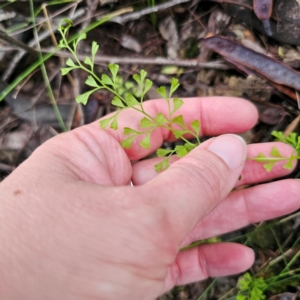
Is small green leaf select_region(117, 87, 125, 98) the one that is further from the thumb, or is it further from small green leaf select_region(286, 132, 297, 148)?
small green leaf select_region(286, 132, 297, 148)

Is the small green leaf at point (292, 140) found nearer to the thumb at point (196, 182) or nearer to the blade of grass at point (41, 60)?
the thumb at point (196, 182)

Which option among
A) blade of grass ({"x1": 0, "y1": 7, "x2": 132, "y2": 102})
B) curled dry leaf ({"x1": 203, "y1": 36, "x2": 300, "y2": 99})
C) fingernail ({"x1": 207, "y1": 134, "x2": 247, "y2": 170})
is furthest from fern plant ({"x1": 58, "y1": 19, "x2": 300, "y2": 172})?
blade of grass ({"x1": 0, "y1": 7, "x2": 132, "y2": 102})

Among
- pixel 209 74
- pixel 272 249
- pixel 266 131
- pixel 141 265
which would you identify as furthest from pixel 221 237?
pixel 141 265

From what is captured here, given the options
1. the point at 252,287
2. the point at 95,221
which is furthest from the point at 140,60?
the point at 252,287

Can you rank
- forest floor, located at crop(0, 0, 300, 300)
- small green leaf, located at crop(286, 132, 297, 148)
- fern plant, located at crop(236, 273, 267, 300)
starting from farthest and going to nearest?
forest floor, located at crop(0, 0, 300, 300)
fern plant, located at crop(236, 273, 267, 300)
small green leaf, located at crop(286, 132, 297, 148)

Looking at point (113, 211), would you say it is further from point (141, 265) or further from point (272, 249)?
point (272, 249)

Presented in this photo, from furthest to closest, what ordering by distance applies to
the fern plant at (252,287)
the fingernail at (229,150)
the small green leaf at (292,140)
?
the fern plant at (252,287), the small green leaf at (292,140), the fingernail at (229,150)

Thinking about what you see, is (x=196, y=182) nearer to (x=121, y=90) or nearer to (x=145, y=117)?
(x=145, y=117)

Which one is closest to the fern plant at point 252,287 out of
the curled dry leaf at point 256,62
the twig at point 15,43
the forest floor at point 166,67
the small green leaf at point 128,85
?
the forest floor at point 166,67

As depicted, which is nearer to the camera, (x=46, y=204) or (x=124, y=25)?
(x=46, y=204)
